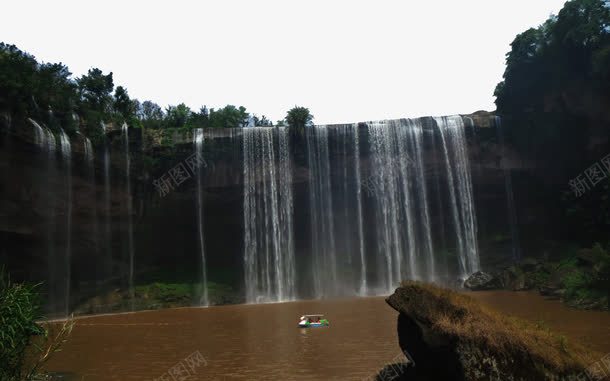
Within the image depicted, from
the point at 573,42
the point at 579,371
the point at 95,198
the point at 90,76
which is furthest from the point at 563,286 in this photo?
the point at 90,76

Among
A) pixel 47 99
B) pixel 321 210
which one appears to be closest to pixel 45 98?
pixel 47 99

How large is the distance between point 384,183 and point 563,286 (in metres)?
13.9

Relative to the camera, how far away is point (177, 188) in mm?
33000

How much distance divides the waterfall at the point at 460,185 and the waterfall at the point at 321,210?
834 centimetres

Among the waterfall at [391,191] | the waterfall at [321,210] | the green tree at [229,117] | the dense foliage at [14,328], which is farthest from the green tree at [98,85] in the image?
the dense foliage at [14,328]

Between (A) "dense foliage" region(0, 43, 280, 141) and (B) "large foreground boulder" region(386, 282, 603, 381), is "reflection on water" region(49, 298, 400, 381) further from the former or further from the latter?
(A) "dense foliage" region(0, 43, 280, 141)

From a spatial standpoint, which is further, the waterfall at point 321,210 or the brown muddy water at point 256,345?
the waterfall at point 321,210

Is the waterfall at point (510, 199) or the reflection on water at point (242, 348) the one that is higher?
the waterfall at point (510, 199)

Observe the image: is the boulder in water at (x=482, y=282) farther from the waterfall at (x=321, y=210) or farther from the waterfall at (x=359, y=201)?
the waterfall at (x=321, y=210)

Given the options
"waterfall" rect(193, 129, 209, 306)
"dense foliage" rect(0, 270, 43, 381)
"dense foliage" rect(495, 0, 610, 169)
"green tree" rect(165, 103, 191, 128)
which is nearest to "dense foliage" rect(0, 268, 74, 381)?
"dense foliage" rect(0, 270, 43, 381)

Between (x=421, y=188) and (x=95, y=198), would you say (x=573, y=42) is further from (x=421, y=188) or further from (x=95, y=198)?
(x=95, y=198)

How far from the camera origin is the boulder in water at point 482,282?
95.6 ft

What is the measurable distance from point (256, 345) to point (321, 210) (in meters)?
21.4

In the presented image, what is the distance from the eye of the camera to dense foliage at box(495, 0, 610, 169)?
94.1 feet
